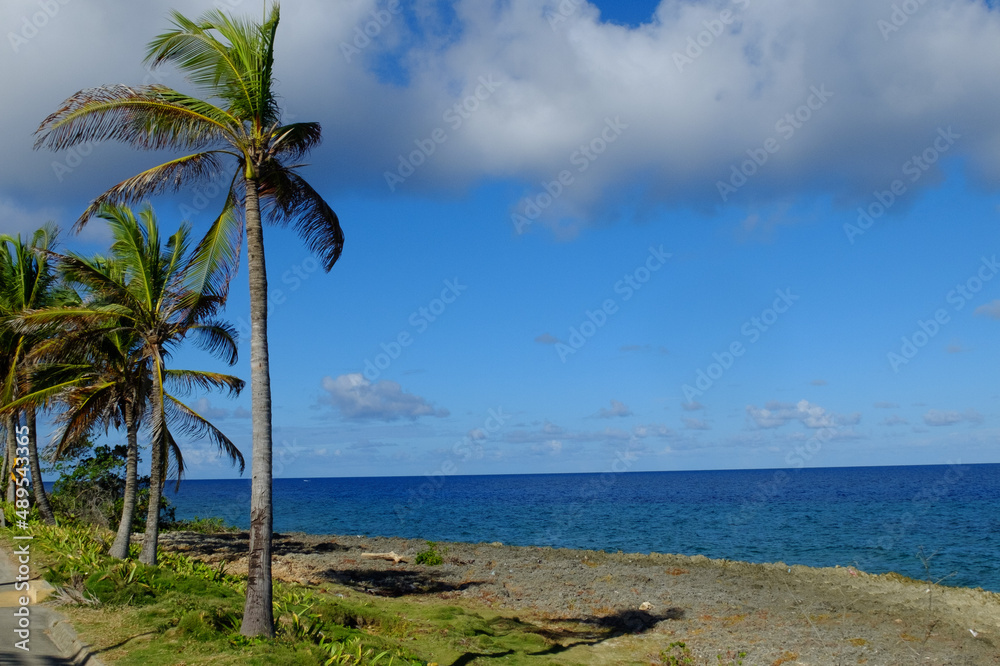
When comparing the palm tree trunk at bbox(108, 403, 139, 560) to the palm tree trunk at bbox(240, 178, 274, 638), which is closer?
the palm tree trunk at bbox(240, 178, 274, 638)

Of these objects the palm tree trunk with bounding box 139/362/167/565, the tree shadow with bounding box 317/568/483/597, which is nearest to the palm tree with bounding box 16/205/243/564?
the palm tree trunk with bounding box 139/362/167/565

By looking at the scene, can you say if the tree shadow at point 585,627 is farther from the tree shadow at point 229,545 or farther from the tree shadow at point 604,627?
the tree shadow at point 229,545

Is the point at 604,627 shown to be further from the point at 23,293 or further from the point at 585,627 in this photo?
the point at 23,293

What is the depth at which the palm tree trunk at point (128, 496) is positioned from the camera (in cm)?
1703

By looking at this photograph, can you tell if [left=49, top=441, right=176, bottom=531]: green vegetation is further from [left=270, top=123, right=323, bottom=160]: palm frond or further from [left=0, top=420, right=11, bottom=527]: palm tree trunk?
[left=270, top=123, right=323, bottom=160]: palm frond

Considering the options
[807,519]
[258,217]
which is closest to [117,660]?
[258,217]

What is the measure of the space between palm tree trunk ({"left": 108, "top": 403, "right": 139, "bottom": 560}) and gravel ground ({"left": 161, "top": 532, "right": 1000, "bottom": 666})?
175 inches

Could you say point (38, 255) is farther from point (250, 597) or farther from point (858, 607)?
point (858, 607)

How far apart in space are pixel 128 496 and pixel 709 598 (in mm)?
14627

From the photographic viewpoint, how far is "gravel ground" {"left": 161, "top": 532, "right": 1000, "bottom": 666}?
14.0 m

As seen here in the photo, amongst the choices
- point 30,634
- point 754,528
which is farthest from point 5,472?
point 754,528

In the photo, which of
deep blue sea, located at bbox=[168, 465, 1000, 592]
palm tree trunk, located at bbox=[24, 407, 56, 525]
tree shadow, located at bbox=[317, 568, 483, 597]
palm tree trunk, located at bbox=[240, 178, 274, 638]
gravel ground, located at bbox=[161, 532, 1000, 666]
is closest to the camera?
palm tree trunk, located at bbox=[240, 178, 274, 638]

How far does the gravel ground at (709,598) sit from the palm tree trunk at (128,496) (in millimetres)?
4436

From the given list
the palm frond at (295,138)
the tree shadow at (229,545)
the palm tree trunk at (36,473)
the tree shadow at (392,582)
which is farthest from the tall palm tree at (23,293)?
the palm frond at (295,138)
